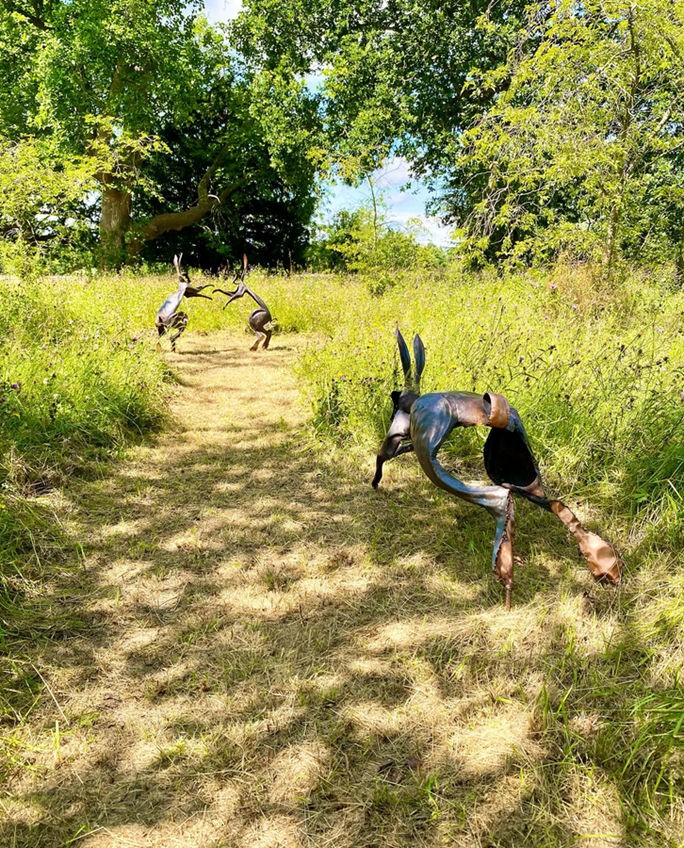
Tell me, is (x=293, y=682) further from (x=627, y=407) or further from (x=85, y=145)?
(x=85, y=145)

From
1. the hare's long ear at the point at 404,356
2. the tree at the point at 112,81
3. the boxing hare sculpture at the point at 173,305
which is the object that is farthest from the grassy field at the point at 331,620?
the tree at the point at 112,81

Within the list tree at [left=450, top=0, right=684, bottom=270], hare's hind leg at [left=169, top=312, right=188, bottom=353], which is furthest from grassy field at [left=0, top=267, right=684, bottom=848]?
tree at [left=450, top=0, right=684, bottom=270]

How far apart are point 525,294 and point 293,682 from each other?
610 centimetres

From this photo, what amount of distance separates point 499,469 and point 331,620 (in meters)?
1.14

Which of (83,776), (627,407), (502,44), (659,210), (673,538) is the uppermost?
(502,44)

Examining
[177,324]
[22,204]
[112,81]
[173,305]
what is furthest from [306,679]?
[112,81]

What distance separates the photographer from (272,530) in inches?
126

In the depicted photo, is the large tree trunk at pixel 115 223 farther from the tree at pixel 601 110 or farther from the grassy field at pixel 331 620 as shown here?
the tree at pixel 601 110

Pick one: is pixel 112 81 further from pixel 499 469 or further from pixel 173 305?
pixel 499 469

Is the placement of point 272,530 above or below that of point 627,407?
below

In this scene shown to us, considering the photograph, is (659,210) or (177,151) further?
(177,151)

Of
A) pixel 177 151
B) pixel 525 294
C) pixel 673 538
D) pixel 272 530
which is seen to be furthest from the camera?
pixel 177 151

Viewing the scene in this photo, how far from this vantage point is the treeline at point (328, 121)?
20.7ft

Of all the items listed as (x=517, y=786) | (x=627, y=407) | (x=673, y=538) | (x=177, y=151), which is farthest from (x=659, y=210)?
(x=177, y=151)
